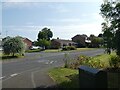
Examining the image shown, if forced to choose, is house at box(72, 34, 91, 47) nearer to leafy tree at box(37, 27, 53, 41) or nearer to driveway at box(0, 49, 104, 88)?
leafy tree at box(37, 27, 53, 41)

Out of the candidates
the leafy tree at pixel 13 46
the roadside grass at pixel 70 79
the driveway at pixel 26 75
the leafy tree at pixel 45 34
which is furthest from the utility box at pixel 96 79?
the leafy tree at pixel 45 34

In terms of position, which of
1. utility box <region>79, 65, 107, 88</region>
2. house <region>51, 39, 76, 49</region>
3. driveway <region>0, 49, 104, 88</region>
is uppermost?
house <region>51, 39, 76, 49</region>

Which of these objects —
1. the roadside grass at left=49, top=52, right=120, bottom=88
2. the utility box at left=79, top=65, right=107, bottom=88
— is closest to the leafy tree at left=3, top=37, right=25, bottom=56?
the roadside grass at left=49, top=52, right=120, bottom=88

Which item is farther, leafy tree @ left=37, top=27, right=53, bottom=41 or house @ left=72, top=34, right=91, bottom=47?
house @ left=72, top=34, right=91, bottom=47

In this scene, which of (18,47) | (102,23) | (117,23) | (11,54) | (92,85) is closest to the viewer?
(92,85)

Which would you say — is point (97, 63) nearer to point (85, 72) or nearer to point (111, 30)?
point (111, 30)

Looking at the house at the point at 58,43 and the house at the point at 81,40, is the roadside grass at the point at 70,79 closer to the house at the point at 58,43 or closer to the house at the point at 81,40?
the house at the point at 58,43

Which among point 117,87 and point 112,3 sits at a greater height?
point 112,3

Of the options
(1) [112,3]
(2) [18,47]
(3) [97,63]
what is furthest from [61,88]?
(2) [18,47]

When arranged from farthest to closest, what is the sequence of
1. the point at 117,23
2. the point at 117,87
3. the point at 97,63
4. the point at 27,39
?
the point at 27,39 < the point at 97,63 < the point at 117,23 < the point at 117,87

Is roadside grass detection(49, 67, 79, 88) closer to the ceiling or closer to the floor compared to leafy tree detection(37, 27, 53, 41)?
closer to the floor

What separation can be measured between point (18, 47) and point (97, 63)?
28120mm

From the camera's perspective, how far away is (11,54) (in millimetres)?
55188

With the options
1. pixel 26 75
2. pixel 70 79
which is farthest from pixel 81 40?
pixel 70 79
